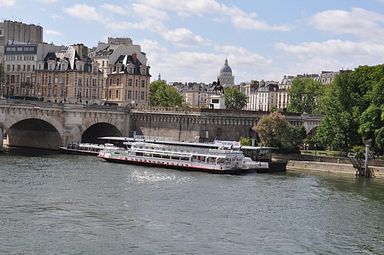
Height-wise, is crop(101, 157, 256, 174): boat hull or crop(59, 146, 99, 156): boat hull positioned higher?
Answer: crop(59, 146, 99, 156): boat hull

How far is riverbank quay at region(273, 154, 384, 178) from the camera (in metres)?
66.9

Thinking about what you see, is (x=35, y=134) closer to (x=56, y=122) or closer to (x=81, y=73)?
(x=56, y=122)

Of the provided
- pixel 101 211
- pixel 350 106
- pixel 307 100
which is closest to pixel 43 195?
pixel 101 211

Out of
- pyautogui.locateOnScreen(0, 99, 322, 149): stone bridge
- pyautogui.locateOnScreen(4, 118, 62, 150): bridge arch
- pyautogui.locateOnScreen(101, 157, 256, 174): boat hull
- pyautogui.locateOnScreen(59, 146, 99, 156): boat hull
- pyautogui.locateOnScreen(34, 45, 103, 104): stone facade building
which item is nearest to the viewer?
pyautogui.locateOnScreen(101, 157, 256, 174): boat hull

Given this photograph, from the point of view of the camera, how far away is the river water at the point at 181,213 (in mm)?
32688

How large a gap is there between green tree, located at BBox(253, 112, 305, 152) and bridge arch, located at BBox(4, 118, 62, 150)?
78.9ft

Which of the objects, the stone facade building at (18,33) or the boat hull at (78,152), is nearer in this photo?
the boat hull at (78,152)

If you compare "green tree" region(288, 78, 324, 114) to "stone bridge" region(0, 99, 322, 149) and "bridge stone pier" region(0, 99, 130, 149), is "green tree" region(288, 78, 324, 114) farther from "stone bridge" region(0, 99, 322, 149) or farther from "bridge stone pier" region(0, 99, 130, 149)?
"bridge stone pier" region(0, 99, 130, 149)

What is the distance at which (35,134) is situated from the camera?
8819 cm

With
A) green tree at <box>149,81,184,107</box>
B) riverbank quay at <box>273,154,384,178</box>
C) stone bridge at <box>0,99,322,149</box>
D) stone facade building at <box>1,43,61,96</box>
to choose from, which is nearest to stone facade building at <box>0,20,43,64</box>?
stone facade building at <box>1,43,61,96</box>

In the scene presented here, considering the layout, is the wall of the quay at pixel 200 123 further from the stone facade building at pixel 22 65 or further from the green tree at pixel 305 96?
the green tree at pixel 305 96

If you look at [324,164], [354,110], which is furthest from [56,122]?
[354,110]

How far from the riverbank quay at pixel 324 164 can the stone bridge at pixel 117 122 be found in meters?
11.6

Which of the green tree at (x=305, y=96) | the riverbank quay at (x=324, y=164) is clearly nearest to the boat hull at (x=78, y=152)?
the riverbank quay at (x=324, y=164)
